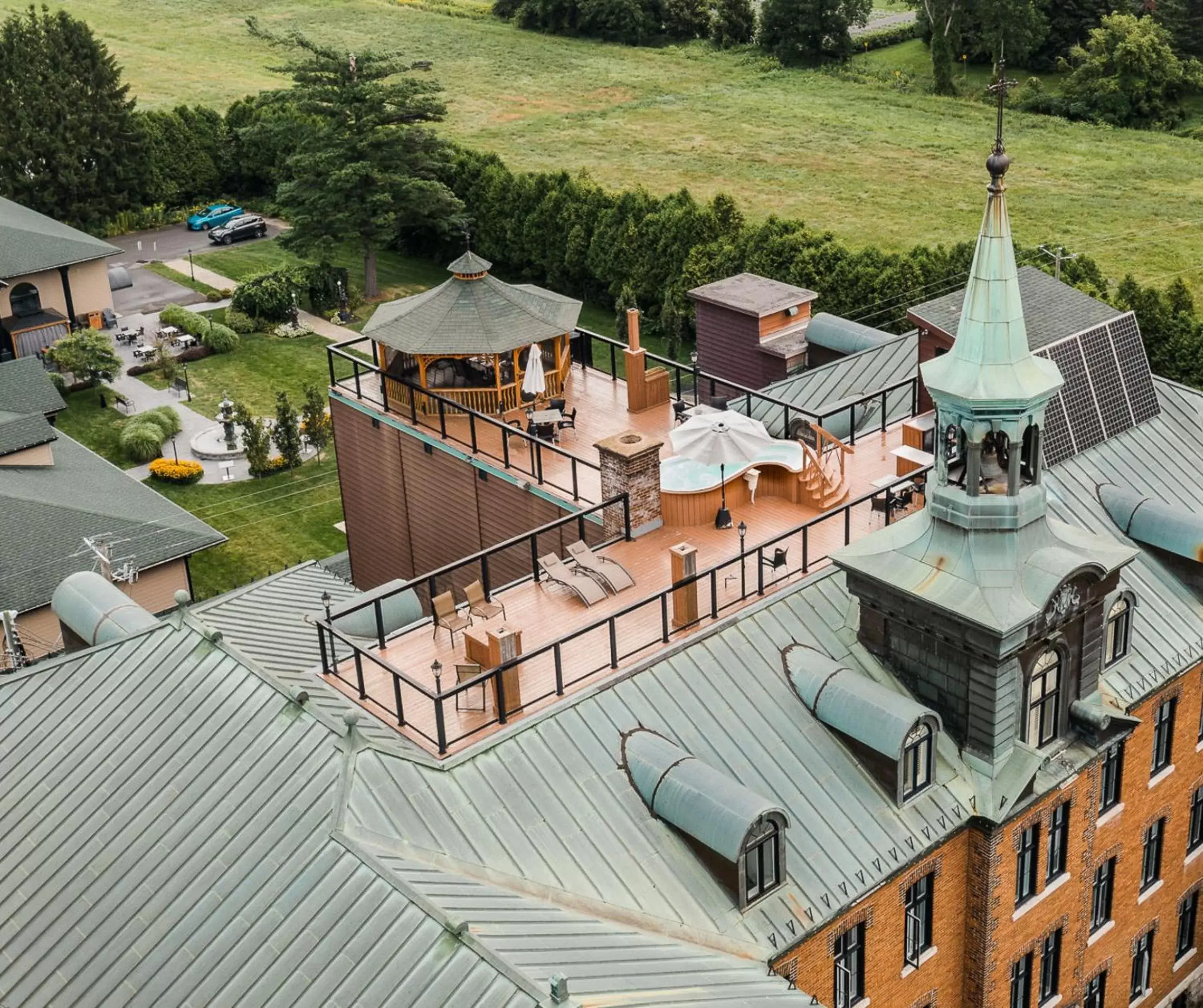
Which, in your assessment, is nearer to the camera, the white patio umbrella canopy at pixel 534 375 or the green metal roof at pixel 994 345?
the green metal roof at pixel 994 345

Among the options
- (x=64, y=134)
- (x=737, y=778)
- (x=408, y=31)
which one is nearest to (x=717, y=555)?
(x=737, y=778)

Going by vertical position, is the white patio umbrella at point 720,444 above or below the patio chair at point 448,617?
above

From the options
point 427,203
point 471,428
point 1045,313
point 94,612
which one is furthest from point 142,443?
point 1045,313

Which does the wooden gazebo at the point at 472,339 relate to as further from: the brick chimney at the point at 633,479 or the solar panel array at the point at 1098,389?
the solar panel array at the point at 1098,389

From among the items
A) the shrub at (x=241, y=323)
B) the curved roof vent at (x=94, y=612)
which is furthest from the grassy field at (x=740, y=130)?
the curved roof vent at (x=94, y=612)

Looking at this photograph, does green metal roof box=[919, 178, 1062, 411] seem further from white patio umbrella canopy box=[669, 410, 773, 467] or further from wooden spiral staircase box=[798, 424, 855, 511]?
wooden spiral staircase box=[798, 424, 855, 511]

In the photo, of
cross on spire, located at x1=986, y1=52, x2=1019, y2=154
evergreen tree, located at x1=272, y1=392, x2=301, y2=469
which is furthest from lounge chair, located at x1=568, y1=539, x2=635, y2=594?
evergreen tree, located at x1=272, y1=392, x2=301, y2=469

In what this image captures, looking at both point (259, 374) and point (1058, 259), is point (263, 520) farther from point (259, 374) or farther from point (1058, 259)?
point (1058, 259)
